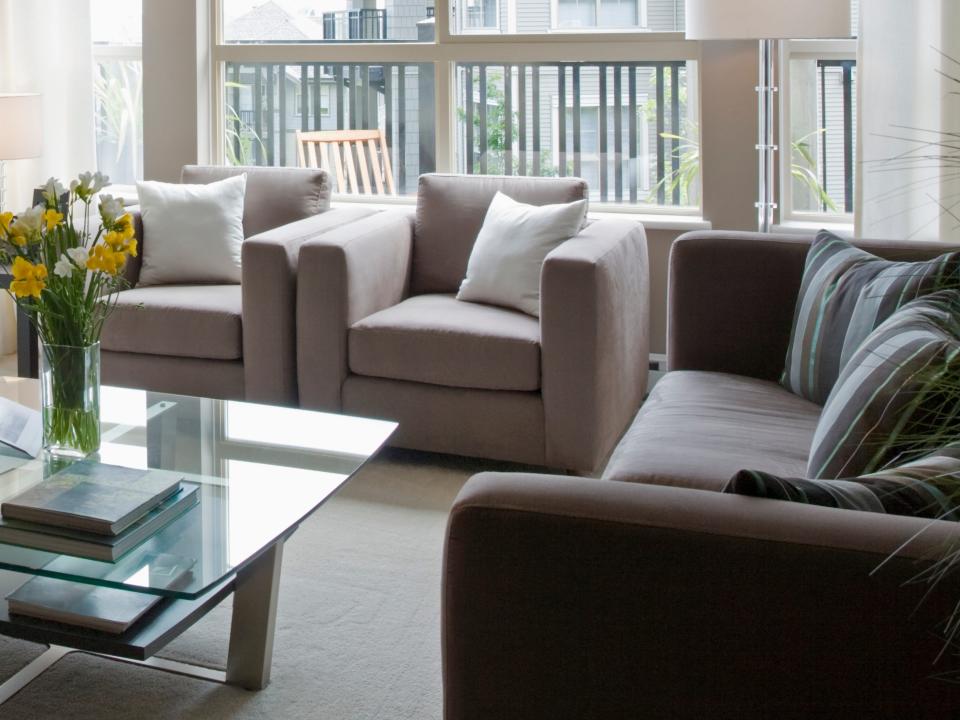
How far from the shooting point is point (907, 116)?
12.6 ft

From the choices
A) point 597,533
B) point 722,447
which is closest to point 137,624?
point 597,533

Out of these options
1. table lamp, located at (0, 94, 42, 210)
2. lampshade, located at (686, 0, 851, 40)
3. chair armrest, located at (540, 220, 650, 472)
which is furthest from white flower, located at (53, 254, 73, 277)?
table lamp, located at (0, 94, 42, 210)

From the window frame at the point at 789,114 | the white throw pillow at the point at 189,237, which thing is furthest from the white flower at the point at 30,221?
the window frame at the point at 789,114

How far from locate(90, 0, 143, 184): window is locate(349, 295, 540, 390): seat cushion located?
218cm

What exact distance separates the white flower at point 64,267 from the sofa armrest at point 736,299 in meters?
1.64

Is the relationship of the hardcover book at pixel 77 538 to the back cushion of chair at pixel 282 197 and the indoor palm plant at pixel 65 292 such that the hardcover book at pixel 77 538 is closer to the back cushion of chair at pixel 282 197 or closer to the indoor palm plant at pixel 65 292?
the indoor palm plant at pixel 65 292

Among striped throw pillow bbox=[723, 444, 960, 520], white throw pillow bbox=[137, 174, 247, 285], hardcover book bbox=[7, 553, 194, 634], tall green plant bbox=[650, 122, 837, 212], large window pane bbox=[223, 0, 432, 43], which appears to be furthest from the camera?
large window pane bbox=[223, 0, 432, 43]

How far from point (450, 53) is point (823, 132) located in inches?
59.5

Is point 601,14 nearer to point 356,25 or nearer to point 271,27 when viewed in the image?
point 356,25

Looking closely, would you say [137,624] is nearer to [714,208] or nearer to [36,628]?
[36,628]

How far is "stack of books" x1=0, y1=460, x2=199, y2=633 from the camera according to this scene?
2.09m

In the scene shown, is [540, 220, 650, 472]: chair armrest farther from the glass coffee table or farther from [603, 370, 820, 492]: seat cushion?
the glass coffee table

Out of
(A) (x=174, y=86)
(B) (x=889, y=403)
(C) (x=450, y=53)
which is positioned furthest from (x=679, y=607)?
(A) (x=174, y=86)

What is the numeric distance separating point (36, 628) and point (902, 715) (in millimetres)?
1482
